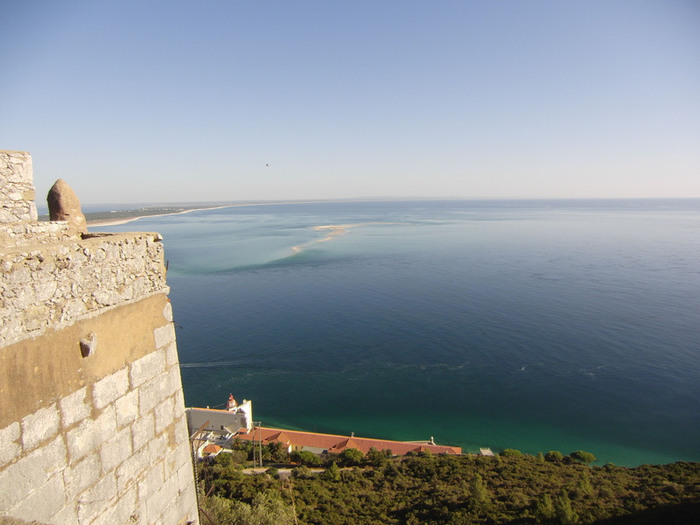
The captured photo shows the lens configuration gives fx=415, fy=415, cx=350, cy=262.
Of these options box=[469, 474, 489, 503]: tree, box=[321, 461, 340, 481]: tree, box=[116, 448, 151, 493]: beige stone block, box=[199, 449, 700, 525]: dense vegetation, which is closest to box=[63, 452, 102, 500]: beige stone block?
box=[116, 448, 151, 493]: beige stone block

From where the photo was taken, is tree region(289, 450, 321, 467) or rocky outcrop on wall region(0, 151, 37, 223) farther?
tree region(289, 450, 321, 467)

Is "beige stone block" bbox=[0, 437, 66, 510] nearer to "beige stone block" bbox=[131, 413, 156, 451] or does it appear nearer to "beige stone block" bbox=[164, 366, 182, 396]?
"beige stone block" bbox=[131, 413, 156, 451]

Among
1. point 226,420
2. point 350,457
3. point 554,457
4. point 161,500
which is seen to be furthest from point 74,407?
point 554,457

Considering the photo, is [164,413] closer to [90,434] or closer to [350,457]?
[90,434]

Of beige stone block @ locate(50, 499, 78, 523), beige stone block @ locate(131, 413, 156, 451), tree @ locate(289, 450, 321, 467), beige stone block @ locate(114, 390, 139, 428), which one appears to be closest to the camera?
beige stone block @ locate(50, 499, 78, 523)

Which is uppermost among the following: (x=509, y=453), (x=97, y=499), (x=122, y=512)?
(x=97, y=499)

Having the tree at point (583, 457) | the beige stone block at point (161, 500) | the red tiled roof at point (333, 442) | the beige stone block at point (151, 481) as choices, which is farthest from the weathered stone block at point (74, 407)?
the tree at point (583, 457)
